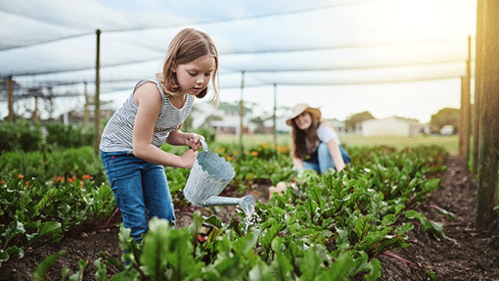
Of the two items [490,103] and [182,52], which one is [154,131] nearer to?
[182,52]

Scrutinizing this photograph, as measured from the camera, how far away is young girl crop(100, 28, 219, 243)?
1.76 m

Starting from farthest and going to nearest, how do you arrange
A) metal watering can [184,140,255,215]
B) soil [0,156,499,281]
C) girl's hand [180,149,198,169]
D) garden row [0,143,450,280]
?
soil [0,156,499,281] < girl's hand [180,149,198,169] < metal watering can [184,140,255,215] < garden row [0,143,450,280]

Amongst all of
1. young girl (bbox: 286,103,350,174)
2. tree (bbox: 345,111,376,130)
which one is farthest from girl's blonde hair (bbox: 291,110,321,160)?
tree (bbox: 345,111,376,130)

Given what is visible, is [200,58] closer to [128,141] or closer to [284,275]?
[128,141]

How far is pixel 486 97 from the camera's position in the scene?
288 cm

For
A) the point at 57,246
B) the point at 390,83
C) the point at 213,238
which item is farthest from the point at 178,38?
the point at 390,83

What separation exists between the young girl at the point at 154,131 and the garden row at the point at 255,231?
1.17ft

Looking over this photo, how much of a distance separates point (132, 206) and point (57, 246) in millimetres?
835

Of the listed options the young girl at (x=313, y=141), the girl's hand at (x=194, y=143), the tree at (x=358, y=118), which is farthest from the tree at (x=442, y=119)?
the girl's hand at (x=194, y=143)

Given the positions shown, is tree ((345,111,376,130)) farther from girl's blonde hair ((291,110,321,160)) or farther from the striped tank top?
the striped tank top

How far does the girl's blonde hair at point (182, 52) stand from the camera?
1.76m

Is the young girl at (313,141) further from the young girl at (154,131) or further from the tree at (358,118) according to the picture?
the tree at (358,118)

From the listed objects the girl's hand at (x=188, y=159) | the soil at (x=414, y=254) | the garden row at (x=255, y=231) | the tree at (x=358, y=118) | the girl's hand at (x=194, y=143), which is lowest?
the soil at (x=414, y=254)

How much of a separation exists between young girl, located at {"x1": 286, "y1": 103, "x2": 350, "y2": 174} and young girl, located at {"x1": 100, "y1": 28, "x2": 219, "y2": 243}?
2.26 meters
